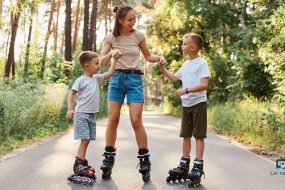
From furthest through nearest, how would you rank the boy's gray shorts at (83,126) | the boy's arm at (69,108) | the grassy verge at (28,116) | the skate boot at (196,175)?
the grassy verge at (28,116) → the boy's gray shorts at (83,126) → the boy's arm at (69,108) → the skate boot at (196,175)

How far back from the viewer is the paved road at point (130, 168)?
6194 mm

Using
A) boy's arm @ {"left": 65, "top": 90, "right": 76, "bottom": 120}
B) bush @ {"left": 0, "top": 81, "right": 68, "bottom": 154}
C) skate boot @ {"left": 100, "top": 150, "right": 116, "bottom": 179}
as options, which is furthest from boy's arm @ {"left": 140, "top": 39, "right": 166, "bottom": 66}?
bush @ {"left": 0, "top": 81, "right": 68, "bottom": 154}

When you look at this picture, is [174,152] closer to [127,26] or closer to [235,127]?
[127,26]

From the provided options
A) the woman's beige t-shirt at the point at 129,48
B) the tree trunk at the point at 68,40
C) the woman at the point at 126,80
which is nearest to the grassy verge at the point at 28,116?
the woman at the point at 126,80

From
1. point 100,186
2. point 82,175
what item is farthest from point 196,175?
point 82,175

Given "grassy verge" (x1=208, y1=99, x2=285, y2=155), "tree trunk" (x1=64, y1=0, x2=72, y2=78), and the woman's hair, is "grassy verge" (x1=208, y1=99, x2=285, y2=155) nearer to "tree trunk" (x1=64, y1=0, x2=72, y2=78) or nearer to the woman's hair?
A: the woman's hair

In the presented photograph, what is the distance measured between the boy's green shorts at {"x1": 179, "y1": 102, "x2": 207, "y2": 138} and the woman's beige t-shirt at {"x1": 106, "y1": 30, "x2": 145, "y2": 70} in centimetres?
85

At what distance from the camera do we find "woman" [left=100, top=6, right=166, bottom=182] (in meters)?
6.52

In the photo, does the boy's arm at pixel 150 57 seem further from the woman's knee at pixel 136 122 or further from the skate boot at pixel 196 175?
the skate boot at pixel 196 175

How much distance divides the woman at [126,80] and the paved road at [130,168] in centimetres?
39

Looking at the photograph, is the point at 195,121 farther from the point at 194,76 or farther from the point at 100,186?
the point at 100,186

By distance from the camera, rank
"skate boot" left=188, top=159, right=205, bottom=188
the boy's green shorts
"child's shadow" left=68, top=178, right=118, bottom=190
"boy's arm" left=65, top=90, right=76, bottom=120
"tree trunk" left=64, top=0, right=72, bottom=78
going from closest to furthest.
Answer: "child's shadow" left=68, top=178, right=118, bottom=190, "skate boot" left=188, top=159, right=205, bottom=188, "boy's arm" left=65, top=90, right=76, bottom=120, the boy's green shorts, "tree trunk" left=64, top=0, right=72, bottom=78

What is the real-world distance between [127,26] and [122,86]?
0.74 metres

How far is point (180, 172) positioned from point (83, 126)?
132 cm
